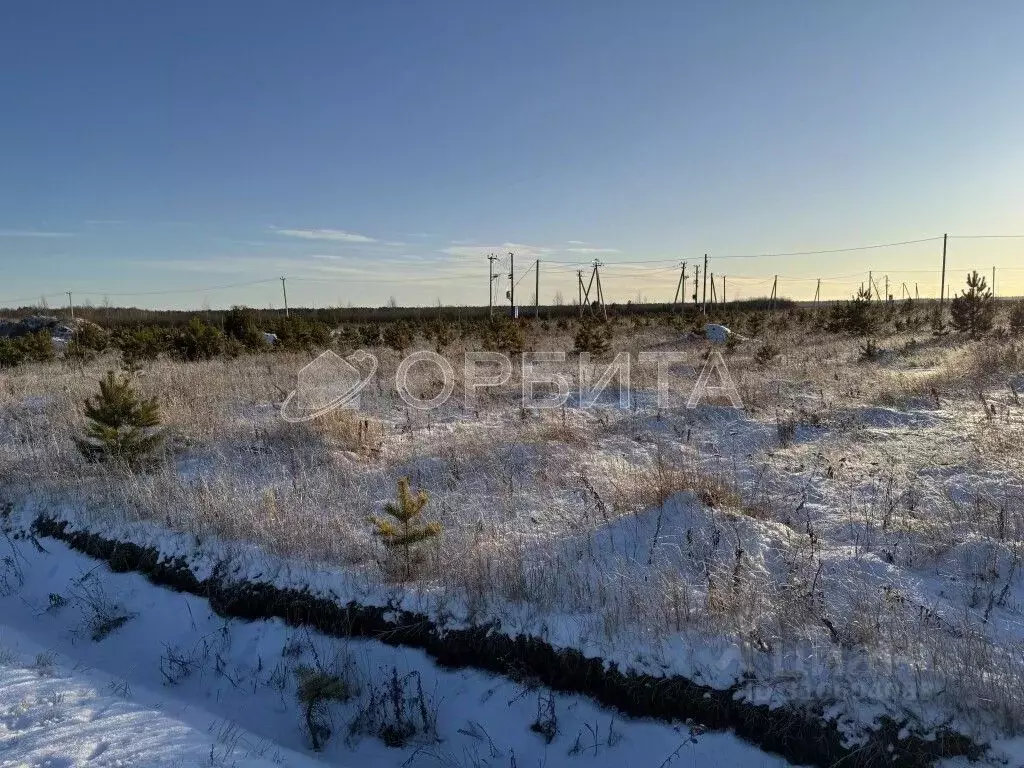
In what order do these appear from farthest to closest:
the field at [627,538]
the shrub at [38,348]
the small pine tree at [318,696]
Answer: the shrub at [38,348]
the small pine tree at [318,696]
the field at [627,538]

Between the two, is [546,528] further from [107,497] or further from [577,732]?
[107,497]

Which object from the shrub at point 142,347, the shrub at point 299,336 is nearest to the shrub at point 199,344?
the shrub at point 142,347

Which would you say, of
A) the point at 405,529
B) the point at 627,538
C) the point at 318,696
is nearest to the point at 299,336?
the point at 405,529

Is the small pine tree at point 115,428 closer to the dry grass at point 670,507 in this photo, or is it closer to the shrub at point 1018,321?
the dry grass at point 670,507

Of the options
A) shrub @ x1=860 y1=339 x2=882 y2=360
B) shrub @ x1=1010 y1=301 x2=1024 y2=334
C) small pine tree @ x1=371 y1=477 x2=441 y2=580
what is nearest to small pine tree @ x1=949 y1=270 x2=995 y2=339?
shrub @ x1=1010 y1=301 x2=1024 y2=334

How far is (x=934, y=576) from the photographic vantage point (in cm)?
424

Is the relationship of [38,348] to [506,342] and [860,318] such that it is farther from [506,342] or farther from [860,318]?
[860,318]

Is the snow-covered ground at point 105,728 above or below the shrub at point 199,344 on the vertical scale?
below

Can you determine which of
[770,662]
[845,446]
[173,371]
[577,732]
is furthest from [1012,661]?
[173,371]

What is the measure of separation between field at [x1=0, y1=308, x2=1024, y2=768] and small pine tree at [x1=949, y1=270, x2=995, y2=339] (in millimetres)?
8441

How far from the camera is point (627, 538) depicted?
16.0ft

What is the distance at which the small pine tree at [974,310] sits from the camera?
17.3m

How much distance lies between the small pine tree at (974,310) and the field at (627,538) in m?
8.44

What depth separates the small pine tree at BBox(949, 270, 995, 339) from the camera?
17.3 m
